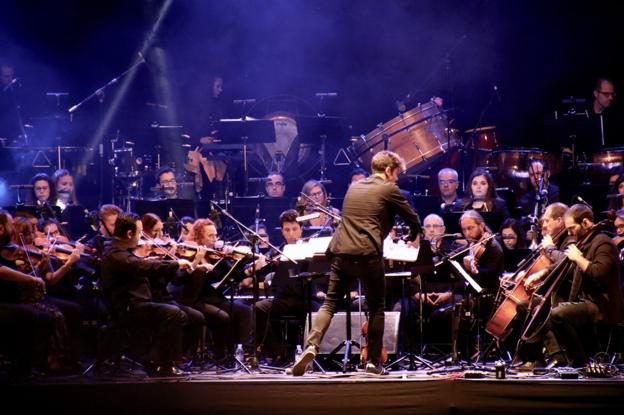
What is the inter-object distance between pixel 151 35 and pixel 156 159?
2.23m

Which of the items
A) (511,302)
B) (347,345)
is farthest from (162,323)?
(511,302)

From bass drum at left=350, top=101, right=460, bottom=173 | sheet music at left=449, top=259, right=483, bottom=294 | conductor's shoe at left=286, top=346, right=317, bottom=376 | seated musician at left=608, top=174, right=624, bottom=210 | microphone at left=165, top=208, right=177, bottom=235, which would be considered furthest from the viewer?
bass drum at left=350, top=101, right=460, bottom=173

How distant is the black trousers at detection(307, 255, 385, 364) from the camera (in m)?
6.83

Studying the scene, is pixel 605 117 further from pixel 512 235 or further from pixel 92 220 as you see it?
pixel 92 220

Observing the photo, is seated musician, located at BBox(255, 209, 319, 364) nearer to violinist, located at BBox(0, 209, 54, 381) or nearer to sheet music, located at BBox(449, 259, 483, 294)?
sheet music, located at BBox(449, 259, 483, 294)

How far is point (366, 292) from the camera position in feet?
22.9

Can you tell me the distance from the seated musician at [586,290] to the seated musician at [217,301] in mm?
2979

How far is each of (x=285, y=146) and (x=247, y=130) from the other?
1.53 meters

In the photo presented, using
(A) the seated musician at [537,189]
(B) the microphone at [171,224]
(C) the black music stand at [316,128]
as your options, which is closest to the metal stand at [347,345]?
(B) the microphone at [171,224]

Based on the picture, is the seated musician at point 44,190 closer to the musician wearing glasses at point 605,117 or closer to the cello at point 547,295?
the cello at point 547,295

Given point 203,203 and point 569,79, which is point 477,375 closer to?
point 203,203

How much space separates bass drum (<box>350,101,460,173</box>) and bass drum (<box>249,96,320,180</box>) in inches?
48.0

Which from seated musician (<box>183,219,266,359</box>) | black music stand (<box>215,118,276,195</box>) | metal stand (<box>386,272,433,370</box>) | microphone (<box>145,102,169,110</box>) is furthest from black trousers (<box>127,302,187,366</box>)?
microphone (<box>145,102,169,110</box>)

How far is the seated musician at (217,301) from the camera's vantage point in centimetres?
862
